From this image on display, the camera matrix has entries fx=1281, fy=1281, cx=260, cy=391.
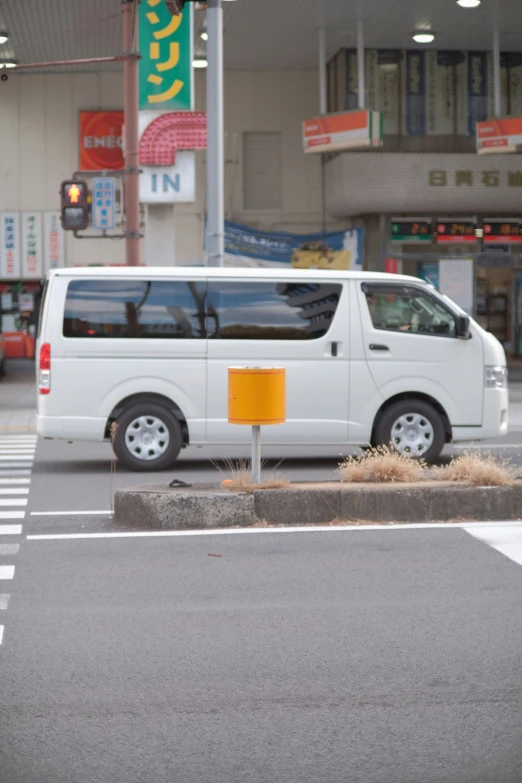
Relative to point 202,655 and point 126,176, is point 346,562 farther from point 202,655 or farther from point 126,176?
point 126,176

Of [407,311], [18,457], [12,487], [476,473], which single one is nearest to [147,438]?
[12,487]

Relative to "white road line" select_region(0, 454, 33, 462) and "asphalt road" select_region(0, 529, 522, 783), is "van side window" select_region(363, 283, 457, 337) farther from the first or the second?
"asphalt road" select_region(0, 529, 522, 783)

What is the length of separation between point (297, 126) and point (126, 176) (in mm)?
14684

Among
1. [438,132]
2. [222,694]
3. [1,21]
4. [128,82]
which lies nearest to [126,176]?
[128,82]

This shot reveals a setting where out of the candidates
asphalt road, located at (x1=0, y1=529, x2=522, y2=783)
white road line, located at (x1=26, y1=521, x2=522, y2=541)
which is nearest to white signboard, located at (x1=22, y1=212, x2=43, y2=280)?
white road line, located at (x1=26, y1=521, x2=522, y2=541)

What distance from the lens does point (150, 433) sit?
13391 millimetres

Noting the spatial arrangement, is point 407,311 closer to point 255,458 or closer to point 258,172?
point 255,458

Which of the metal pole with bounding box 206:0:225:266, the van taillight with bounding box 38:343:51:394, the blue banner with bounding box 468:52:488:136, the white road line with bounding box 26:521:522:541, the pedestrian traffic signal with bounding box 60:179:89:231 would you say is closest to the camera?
the white road line with bounding box 26:521:522:541

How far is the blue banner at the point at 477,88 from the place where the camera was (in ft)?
97.8

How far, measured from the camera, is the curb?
9.71 meters

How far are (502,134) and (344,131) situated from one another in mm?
3225

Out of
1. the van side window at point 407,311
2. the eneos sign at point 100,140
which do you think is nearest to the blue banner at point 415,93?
the eneos sign at point 100,140

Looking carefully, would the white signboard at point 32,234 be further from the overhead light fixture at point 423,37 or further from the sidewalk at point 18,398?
the overhead light fixture at point 423,37

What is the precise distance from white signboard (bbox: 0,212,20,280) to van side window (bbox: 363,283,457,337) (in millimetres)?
21209
